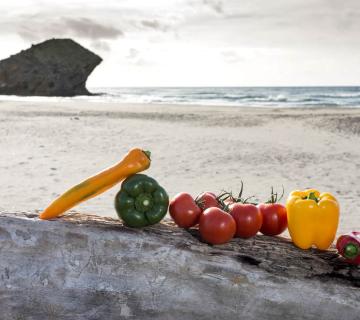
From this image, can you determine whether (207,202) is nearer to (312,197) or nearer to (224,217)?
(224,217)

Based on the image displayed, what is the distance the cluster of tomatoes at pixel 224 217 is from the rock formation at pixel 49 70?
6111 cm

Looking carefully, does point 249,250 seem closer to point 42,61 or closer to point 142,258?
point 142,258

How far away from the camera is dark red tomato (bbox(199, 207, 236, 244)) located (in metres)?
3.33

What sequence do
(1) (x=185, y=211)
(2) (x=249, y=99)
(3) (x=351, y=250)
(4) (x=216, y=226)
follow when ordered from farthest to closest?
(2) (x=249, y=99) < (1) (x=185, y=211) < (3) (x=351, y=250) < (4) (x=216, y=226)

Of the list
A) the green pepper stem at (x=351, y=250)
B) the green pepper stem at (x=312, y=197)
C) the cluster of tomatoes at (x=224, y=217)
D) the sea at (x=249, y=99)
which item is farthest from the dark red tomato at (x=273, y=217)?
the sea at (x=249, y=99)

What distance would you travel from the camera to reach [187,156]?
1181 cm

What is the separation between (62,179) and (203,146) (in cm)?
507

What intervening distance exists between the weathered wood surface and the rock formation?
61.1 meters

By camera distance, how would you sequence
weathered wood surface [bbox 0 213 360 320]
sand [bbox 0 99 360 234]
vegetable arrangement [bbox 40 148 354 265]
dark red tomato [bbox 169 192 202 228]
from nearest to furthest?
weathered wood surface [bbox 0 213 360 320], vegetable arrangement [bbox 40 148 354 265], dark red tomato [bbox 169 192 202 228], sand [bbox 0 99 360 234]

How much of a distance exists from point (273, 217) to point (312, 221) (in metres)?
0.31

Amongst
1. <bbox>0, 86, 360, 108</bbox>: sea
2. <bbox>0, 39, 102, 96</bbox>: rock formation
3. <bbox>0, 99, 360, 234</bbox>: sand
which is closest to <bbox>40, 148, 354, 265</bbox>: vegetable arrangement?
<bbox>0, 99, 360, 234</bbox>: sand

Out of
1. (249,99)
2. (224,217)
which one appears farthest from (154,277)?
(249,99)

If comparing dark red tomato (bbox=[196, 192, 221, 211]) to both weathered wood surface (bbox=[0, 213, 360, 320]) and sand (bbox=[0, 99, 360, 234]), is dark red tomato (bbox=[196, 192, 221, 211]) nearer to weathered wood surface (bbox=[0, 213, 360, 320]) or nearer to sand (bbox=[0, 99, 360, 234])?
weathered wood surface (bbox=[0, 213, 360, 320])

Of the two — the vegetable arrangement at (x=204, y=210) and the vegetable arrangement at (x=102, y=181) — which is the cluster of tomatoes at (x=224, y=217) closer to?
the vegetable arrangement at (x=204, y=210)
